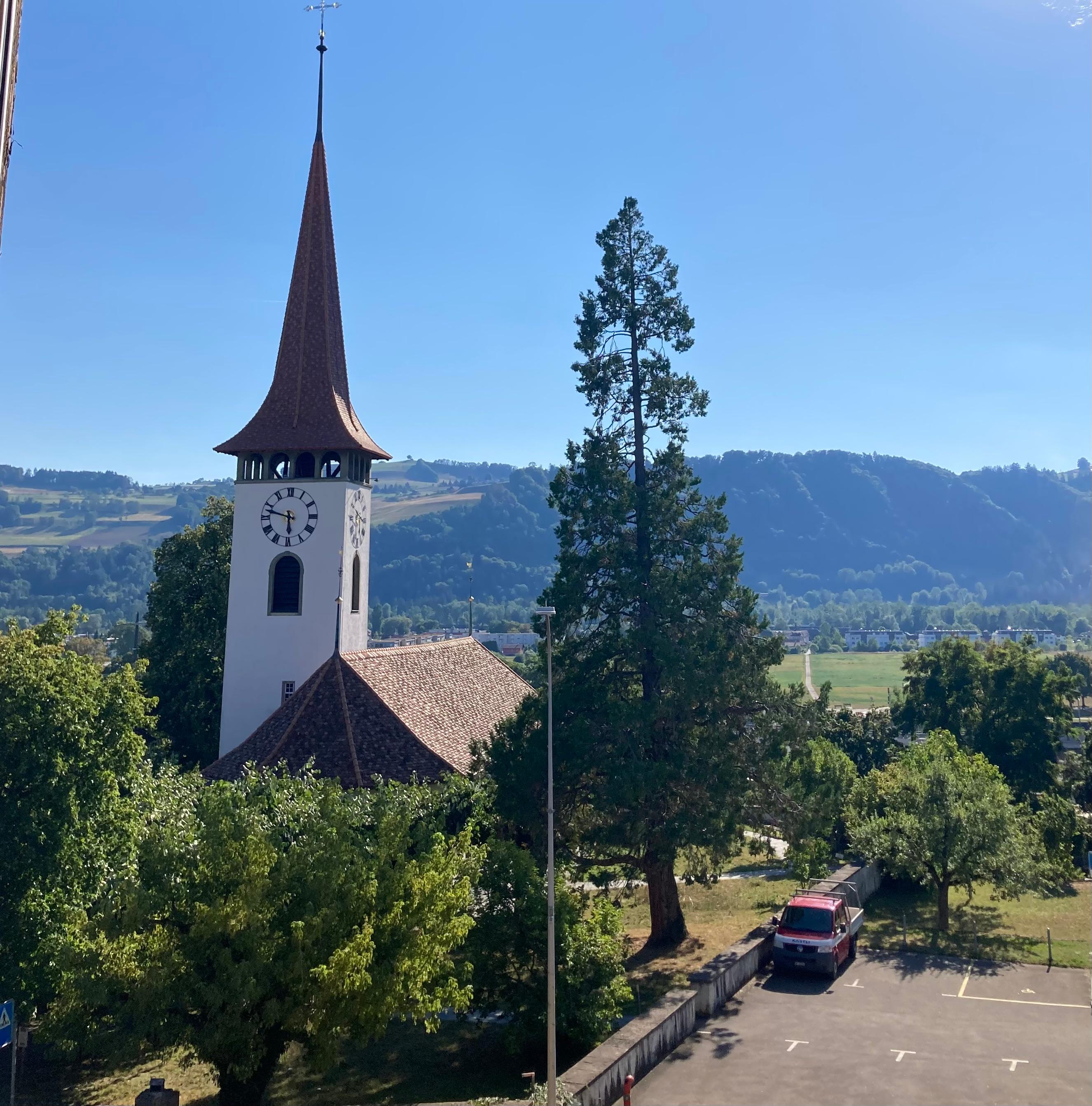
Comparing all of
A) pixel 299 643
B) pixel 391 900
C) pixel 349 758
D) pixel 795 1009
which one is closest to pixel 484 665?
pixel 299 643

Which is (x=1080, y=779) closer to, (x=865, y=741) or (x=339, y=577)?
(x=865, y=741)

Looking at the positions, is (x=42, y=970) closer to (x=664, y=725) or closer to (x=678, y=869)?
(x=664, y=725)

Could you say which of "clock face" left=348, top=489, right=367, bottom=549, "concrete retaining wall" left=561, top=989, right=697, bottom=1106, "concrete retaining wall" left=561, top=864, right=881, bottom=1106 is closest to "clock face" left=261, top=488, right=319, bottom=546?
"clock face" left=348, top=489, right=367, bottom=549

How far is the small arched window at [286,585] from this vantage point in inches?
1433

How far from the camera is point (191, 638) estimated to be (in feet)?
138

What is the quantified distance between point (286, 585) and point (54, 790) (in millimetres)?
18347

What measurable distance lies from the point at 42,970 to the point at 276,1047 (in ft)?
17.4

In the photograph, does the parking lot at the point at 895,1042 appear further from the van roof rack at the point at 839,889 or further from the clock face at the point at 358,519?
the clock face at the point at 358,519

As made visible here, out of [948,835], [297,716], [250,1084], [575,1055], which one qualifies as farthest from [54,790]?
[948,835]

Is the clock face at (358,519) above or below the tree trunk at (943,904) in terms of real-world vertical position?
above

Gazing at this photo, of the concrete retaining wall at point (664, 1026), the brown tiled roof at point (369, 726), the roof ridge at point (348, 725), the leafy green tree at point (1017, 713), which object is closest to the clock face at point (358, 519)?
the brown tiled roof at point (369, 726)

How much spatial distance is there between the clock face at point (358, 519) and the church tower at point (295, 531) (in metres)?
0.07

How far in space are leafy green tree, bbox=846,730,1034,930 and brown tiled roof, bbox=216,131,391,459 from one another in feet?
69.4

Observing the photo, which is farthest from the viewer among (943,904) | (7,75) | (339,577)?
(339,577)
